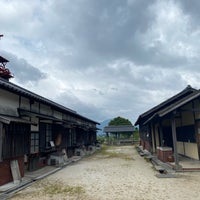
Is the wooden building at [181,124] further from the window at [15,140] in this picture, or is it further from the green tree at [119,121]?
the green tree at [119,121]

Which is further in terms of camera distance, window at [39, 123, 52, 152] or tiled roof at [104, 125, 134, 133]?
tiled roof at [104, 125, 134, 133]

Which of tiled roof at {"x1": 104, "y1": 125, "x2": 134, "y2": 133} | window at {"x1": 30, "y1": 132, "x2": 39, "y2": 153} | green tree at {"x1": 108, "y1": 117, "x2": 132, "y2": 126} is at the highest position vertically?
green tree at {"x1": 108, "y1": 117, "x2": 132, "y2": 126}

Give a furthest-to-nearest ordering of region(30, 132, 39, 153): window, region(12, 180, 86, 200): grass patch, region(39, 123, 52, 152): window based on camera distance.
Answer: region(39, 123, 52, 152): window → region(30, 132, 39, 153): window → region(12, 180, 86, 200): grass patch

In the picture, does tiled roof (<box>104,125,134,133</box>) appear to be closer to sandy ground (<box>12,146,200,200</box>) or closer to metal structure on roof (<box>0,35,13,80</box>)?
metal structure on roof (<box>0,35,13,80</box>)

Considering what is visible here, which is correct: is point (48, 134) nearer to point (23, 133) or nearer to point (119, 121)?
point (23, 133)

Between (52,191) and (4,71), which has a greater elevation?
(4,71)

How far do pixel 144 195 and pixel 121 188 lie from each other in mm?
1075

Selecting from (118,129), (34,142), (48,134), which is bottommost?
(34,142)

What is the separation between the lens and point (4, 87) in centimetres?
737

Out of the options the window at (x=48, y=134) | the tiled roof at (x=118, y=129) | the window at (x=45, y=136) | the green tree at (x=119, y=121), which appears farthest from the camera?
the green tree at (x=119, y=121)

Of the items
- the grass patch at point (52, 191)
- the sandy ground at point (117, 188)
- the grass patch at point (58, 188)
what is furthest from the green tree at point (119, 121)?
the grass patch at point (52, 191)

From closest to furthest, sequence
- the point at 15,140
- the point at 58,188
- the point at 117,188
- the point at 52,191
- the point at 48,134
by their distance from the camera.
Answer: the point at 52,191
the point at 117,188
the point at 58,188
the point at 15,140
the point at 48,134

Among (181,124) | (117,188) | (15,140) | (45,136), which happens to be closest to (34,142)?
(45,136)

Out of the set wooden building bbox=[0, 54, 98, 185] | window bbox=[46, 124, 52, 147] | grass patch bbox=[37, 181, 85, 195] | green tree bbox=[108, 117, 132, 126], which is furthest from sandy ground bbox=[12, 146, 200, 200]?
green tree bbox=[108, 117, 132, 126]
